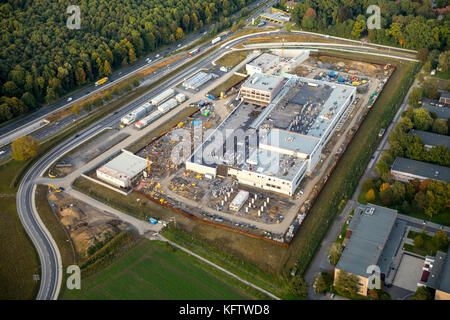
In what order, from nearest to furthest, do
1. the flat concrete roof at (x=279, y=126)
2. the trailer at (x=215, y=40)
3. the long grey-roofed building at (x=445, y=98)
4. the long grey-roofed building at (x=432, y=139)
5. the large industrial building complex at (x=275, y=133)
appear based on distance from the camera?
the large industrial building complex at (x=275, y=133)
the flat concrete roof at (x=279, y=126)
the long grey-roofed building at (x=432, y=139)
the long grey-roofed building at (x=445, y=98)
the trailer at (x=215, y=40)

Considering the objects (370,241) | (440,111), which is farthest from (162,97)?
(370,241)

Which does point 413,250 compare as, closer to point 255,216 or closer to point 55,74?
point 255,216

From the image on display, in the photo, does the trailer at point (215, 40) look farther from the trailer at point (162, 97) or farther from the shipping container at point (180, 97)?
the shipping container at point (180, 97)

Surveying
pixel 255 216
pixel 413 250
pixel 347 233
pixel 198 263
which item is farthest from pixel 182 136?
pixel 413 250

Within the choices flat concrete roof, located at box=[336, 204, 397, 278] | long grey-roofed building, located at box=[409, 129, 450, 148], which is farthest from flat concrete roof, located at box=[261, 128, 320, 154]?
long grey-roofed building, located at box=[409, 129, 450, 148]

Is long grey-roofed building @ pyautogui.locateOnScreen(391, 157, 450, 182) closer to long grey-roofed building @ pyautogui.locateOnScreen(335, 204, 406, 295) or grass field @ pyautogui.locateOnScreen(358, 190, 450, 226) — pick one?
grass field @ pyautogui.locateOnScreen(358, 190, 450, 226)

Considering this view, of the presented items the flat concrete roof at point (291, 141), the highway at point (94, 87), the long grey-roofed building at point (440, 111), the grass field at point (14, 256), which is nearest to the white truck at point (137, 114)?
the highway at point (94, 87)
